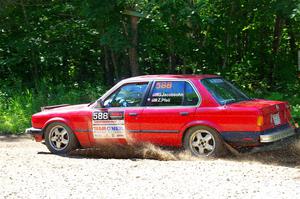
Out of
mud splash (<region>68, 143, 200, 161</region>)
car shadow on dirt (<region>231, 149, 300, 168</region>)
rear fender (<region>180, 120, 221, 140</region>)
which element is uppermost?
rear fender (<region>180, 120, 221, 140</region>)

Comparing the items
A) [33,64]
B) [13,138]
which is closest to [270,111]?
[13,138]

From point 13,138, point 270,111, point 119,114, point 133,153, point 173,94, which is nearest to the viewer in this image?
point 270,111

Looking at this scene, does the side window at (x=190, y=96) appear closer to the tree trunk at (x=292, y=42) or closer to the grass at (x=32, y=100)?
the grass at (x=32, y=100)

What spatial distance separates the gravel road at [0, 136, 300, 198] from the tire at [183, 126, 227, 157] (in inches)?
6.3

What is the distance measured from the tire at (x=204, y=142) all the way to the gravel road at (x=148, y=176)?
160 millimetres

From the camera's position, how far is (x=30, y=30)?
18.9 m

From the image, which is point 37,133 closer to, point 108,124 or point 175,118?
point 108,124

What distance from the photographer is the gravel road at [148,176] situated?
21.9 feet

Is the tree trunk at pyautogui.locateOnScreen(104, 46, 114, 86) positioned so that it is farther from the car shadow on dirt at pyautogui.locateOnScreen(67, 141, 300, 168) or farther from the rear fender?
the rear fender

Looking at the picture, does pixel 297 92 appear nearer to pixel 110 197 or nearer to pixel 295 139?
pixel 295 139

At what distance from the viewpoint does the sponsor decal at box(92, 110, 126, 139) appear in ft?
31.8

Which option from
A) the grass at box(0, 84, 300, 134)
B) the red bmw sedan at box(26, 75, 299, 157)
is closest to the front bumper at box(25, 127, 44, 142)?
the red bmw sedan at box(26, 75, 299, 157)

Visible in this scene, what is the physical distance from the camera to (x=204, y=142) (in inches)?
354

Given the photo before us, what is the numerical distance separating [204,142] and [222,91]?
1.05 meters
